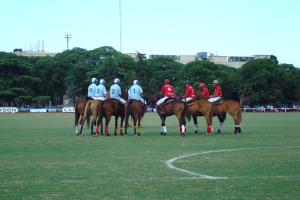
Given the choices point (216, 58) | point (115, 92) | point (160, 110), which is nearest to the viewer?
point (160, 110)

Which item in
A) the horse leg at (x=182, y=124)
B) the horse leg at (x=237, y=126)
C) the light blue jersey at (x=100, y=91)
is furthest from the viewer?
the horse leg at (x=237, y=126)

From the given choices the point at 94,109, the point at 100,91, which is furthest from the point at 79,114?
the point at 100,91

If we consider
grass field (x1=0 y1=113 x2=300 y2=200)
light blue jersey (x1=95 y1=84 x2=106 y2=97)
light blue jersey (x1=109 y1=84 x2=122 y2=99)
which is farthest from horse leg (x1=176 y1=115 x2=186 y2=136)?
grass field (x1=0 y1=113 x2=300 y2=200)

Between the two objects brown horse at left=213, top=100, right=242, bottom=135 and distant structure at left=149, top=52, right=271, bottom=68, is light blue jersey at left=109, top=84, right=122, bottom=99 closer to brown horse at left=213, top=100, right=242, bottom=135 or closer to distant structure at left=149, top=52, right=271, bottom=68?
brown horse at left=213, top=100, right=242, bottom=135

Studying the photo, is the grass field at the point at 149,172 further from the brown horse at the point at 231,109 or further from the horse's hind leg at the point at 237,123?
the brown horse at the point at 231,109

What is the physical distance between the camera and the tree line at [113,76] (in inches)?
4033

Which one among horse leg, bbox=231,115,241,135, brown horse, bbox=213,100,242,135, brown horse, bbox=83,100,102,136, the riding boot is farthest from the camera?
brown horse, bbox=213,100,242,135

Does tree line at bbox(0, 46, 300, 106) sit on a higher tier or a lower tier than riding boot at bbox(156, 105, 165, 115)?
higher

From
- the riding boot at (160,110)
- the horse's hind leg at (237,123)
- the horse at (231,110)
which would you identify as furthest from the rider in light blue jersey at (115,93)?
the horse's hind leg at (237,123)

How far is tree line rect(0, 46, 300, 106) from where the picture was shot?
10244 centimetres

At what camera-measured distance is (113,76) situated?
106 metres

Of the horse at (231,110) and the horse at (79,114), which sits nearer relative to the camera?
the horse at (79,114)

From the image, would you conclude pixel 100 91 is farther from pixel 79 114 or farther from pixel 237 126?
pixel 237 126

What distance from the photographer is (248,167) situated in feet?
41.7
